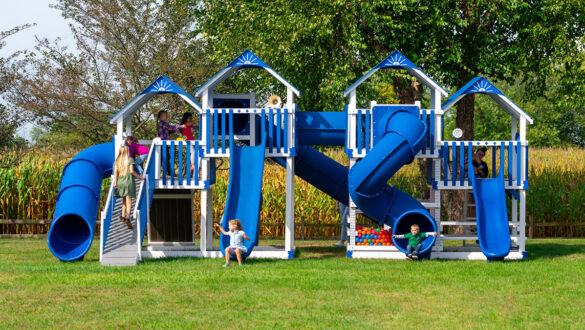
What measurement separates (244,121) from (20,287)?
6.92 metres

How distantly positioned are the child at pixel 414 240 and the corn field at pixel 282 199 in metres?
7.24

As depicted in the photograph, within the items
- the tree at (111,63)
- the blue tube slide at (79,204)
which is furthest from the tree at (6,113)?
the blue tube slide at (79,204)

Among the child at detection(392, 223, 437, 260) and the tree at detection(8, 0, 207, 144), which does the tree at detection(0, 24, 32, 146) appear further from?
the child at detection(392, 223, 437, 260)

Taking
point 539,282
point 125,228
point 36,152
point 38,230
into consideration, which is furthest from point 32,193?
point 539,282

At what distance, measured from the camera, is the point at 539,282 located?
12.9 meters

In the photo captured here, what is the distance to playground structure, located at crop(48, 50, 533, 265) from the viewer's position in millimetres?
15812

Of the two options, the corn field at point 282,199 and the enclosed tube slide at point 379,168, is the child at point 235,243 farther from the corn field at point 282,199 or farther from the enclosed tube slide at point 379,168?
the corn field at point 282,199

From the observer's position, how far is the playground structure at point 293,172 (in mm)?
15812

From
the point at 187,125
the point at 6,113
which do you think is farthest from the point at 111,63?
the point at 187,125

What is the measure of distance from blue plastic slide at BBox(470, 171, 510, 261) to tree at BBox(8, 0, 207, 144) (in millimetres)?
14636

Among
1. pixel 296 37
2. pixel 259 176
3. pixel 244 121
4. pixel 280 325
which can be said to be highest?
pixel 296 37

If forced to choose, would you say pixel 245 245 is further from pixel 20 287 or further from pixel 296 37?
pixel 296 37

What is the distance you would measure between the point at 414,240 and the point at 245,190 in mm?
3438

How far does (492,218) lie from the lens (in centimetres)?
1656
